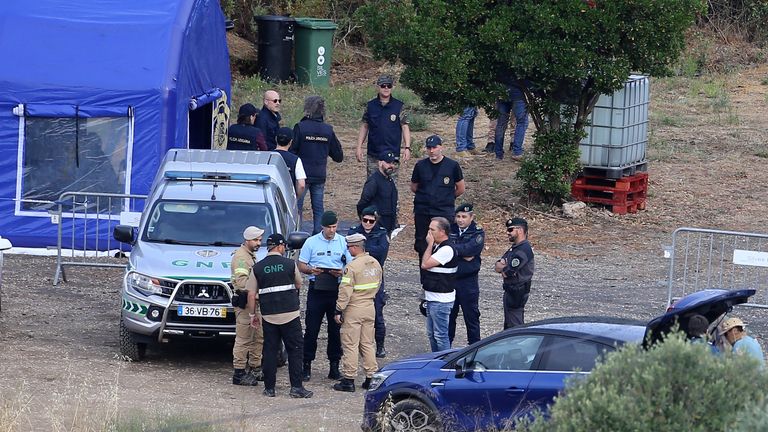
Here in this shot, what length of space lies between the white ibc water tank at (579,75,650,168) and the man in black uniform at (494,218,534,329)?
7891 mm

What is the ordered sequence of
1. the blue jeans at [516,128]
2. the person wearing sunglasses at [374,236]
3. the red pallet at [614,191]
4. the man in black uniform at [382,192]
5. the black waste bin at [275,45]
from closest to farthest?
the person wearing sunglasses at [374,236], the man in black uniform at [382,192], the red pallet at [614,191], the blue jeans at [516,128], the black waste bin at [275,45]

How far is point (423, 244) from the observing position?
1381 centimetres

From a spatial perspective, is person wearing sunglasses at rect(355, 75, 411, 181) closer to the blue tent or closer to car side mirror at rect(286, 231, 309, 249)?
the blue tent

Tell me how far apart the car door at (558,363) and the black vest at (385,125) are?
732cm

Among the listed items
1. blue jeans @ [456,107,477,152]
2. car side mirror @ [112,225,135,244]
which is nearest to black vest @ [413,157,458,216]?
car side mirror @ [112,225,135,244]

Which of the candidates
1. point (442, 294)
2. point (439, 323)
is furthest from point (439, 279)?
point (439, 323)

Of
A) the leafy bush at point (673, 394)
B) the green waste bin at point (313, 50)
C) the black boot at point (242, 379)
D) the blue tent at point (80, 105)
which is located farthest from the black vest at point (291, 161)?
the green waste bin at point (313, 50)

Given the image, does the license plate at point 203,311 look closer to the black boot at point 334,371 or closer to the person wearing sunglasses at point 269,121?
the black boot at point 334,371

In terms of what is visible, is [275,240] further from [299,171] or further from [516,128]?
[516,128]

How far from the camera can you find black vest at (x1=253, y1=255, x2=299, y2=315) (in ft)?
35.9

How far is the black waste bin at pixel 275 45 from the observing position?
28688mm

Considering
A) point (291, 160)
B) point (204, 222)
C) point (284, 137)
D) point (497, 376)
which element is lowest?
point (497, 376)

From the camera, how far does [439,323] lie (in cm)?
1175

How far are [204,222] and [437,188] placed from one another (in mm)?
2804
